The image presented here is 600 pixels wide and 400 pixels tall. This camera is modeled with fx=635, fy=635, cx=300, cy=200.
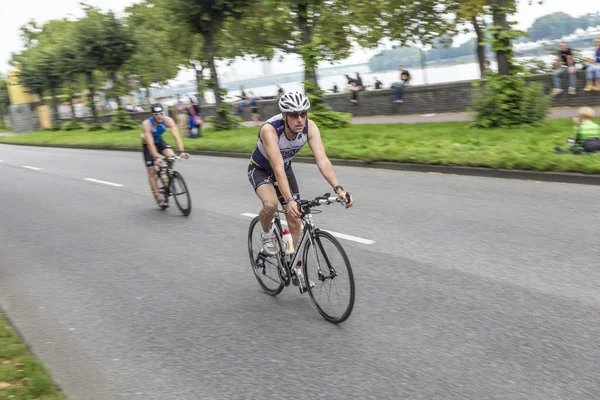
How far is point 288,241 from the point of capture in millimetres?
5680

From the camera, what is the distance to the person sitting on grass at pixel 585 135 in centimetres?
1125

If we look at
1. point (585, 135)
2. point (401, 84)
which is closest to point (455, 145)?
point (585, 135)

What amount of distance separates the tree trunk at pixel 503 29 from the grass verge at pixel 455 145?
1890 mm

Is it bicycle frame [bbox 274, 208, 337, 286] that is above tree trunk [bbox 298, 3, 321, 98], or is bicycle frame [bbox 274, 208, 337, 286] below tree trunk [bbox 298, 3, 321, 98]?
below

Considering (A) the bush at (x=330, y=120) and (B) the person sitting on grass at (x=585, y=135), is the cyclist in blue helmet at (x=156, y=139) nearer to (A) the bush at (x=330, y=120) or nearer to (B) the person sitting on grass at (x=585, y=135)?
(B) the person sitting on grass at (x=585, y=135)

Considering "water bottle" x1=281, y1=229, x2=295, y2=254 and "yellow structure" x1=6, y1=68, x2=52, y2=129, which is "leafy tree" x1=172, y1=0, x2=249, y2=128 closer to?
"water bottle" x1=281, y1=229, x2=295, y2=254

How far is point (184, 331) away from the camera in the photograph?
5.44 m

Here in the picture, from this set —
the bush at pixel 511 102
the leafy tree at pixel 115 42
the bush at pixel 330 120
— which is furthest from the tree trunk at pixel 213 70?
the leafy tree at pixel 115 42

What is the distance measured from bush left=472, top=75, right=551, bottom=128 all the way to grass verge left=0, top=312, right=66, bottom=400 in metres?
14.1

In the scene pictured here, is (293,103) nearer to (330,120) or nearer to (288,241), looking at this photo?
(288,241)

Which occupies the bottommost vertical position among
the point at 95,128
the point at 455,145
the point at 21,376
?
the point at 21,376

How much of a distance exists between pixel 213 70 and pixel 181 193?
1741 cm

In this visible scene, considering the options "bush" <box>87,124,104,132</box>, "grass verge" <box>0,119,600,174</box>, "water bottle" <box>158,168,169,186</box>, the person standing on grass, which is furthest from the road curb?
"bush" <box>87,124,104,132</box>

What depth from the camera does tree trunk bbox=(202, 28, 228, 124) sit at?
2700 cm
